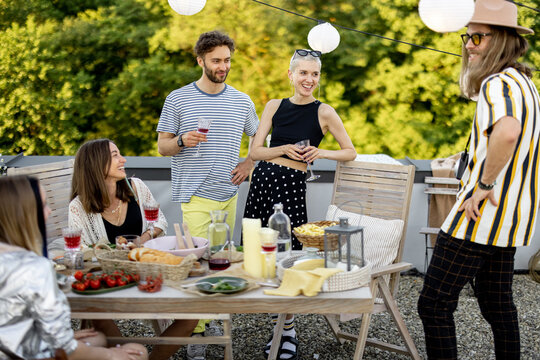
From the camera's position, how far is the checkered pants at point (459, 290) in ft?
6.88

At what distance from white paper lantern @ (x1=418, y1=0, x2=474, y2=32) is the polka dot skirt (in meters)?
1.05

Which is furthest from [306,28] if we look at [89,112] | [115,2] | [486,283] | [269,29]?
[486,283]

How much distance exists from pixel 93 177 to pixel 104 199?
120 mm

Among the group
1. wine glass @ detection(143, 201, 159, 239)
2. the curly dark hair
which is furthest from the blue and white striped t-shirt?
wine glass @ detection(143, 201, 159, 239)

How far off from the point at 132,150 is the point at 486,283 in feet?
25.8

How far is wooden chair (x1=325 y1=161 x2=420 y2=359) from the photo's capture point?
2.82m

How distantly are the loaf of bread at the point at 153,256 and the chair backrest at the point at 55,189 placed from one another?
133 centimetres

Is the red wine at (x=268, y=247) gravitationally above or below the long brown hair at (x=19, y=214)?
below

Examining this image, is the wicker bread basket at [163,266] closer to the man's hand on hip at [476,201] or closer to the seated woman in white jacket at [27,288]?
the seated woman in white jacket at [27,288]

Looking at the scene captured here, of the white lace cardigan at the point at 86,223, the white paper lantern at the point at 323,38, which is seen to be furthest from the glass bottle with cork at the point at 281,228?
the white paper lantern at the point at 323,38

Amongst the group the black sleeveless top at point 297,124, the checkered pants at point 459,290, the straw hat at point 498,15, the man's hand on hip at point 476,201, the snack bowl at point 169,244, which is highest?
the straw hat at point 498,15

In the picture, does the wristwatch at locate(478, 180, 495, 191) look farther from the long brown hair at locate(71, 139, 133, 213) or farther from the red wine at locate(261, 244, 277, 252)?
the long brown hair at locate(71, 139, 133, 213)

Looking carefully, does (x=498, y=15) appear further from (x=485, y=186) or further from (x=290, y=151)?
(x=290, y=151)

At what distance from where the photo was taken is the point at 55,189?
343 cm
